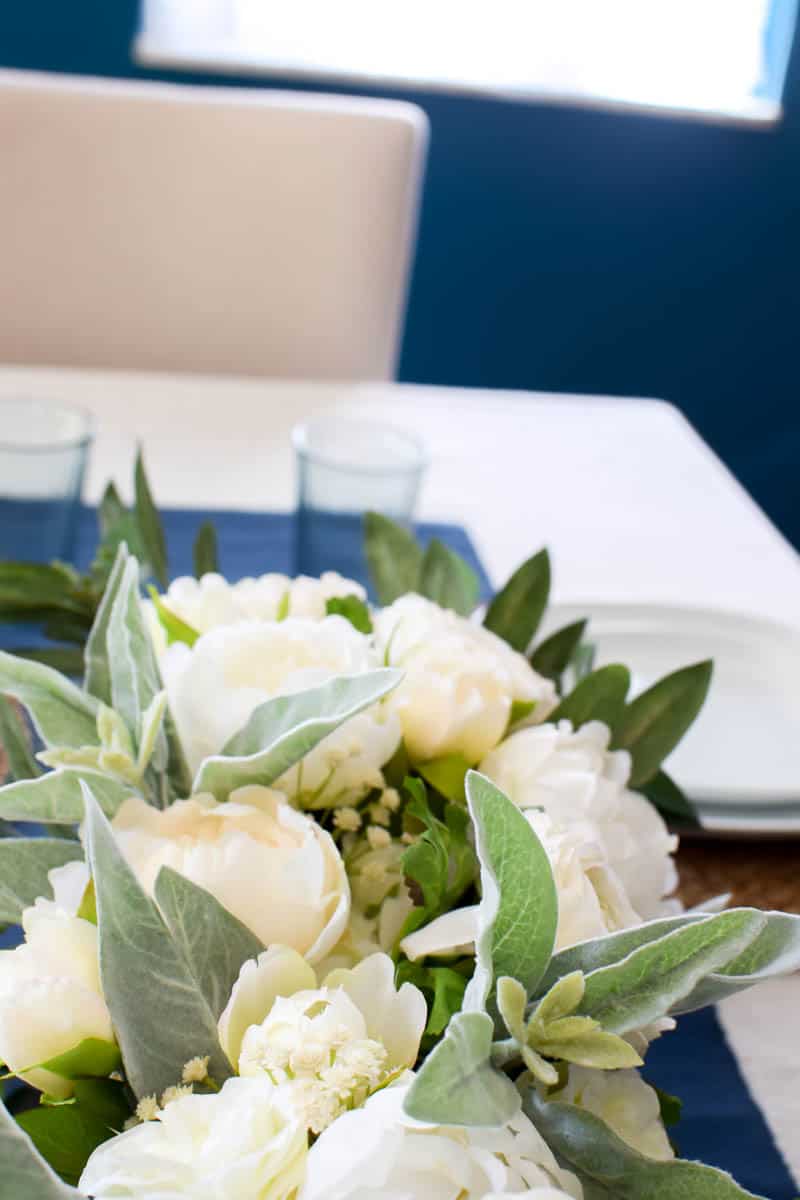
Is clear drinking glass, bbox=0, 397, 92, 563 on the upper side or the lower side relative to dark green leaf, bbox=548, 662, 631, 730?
lower

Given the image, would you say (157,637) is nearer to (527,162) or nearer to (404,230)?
(404,230)

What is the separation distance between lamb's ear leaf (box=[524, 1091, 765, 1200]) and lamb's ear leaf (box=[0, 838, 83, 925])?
153mm

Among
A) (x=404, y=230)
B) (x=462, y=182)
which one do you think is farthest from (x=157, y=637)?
(x=462, y=182)

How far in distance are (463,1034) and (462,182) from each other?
2.56 m

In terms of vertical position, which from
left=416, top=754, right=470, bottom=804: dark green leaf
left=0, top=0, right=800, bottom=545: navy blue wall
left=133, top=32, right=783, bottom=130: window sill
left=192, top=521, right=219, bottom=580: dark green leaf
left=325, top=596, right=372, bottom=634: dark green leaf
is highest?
left=133, top=32, right=783, bottom=130: window sill

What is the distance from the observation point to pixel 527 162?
2699 mm

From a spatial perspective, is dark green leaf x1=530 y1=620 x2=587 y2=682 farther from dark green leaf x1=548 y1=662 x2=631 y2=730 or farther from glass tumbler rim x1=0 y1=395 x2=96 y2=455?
glass tumbler rim x1=0 y1=395 x2=96 y2=455

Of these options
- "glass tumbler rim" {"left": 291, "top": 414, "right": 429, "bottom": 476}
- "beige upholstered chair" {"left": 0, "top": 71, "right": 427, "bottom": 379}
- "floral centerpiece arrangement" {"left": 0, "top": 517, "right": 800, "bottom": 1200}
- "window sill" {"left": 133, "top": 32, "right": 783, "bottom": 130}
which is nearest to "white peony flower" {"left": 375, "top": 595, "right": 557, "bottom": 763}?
"floral centerpiece arrangement" {"left": 0, "top": 517, "right": 800, "bottom": 1200}

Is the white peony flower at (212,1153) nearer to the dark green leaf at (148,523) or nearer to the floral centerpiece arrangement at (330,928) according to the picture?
the floral centerpiece arrangement at (330,928)

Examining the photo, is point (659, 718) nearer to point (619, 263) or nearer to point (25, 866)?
point (25, 866)

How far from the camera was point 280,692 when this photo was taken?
43 cm

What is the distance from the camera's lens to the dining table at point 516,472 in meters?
1.10

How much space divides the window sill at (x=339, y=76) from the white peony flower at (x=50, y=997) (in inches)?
96.3

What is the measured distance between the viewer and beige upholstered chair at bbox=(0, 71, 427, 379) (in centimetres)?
152
